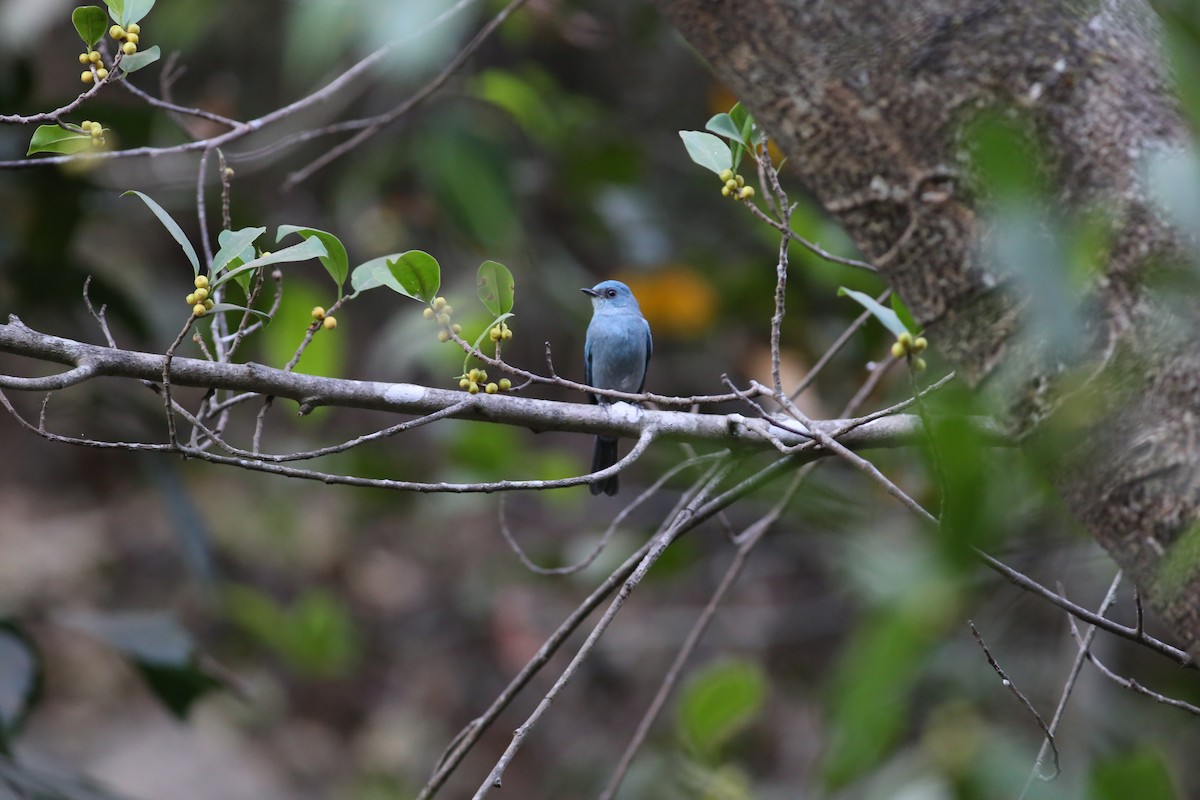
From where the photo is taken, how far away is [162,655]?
334cm

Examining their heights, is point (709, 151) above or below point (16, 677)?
above

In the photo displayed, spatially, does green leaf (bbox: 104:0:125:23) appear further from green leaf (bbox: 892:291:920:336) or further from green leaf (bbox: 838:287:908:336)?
green leaf (bbox: 892:291:920:336)

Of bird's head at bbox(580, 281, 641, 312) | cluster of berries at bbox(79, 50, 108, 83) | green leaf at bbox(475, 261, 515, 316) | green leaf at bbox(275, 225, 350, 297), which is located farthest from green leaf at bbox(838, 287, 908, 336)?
bird's head at bbox(580, 281, 641, 312)

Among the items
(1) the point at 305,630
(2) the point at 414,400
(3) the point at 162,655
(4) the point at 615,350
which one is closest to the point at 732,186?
(2) the point at 414,400

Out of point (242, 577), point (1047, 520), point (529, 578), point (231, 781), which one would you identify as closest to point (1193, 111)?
point (1047, 520)

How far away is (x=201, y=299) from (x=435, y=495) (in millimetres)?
3930

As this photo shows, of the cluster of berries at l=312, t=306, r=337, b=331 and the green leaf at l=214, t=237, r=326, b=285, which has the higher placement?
the green leaf at l=214, t=237, r=326, b=285

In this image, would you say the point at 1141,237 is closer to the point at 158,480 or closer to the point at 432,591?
the point at 158,480

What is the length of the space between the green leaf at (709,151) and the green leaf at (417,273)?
0.56 m

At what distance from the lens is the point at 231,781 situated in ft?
21.6

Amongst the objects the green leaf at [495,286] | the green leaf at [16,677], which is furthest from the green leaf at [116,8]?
the green leaf at [16,677]

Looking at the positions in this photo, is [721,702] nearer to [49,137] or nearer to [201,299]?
[201,299]

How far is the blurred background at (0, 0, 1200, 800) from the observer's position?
12.8 ft

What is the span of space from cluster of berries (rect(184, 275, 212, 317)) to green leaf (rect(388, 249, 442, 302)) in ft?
1.05
